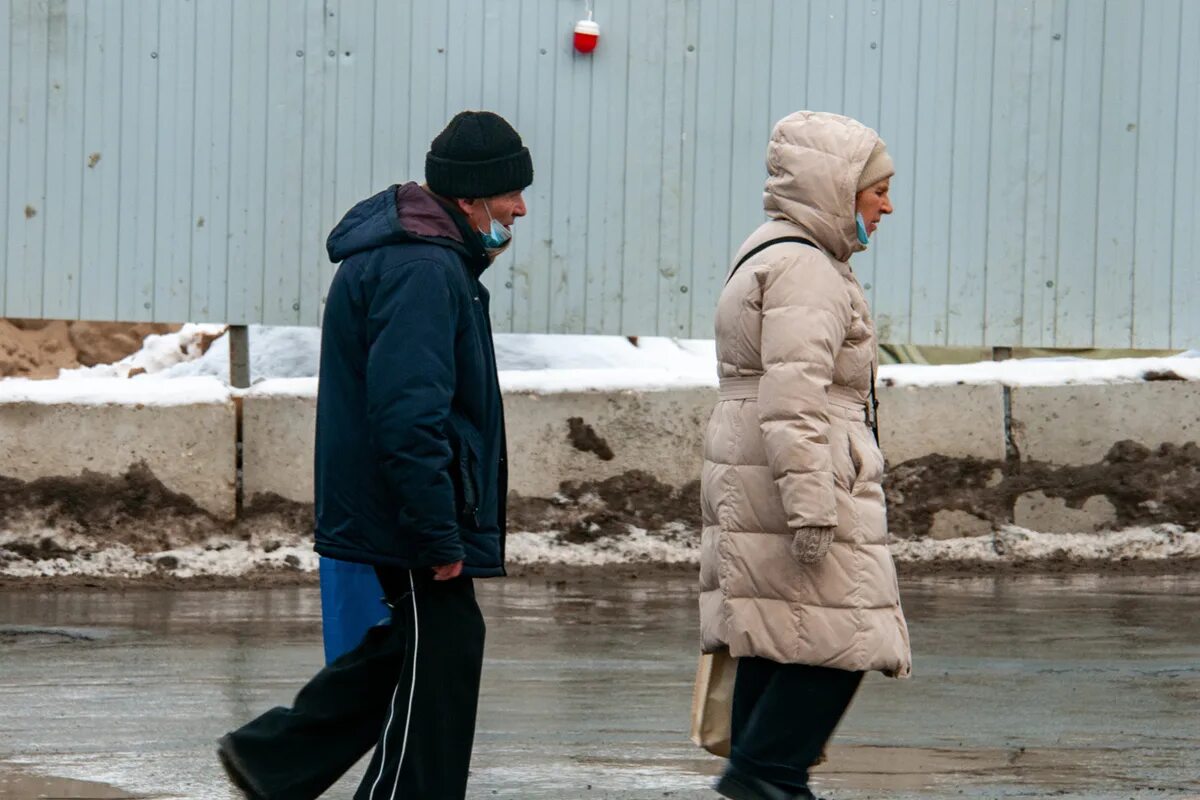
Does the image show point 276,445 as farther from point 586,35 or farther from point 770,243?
point 770,243

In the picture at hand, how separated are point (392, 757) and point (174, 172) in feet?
16.9

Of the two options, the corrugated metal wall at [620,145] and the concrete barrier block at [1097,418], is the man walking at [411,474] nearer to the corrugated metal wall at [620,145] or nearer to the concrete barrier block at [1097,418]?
the corrugated metal wall at [620,145]

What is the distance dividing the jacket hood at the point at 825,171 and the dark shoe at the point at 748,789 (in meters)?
1.22

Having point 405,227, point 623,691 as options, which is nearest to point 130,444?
point 623,691

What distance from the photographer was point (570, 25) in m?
9.03

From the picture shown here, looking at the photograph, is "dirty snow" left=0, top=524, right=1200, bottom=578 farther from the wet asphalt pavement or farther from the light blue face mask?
the light blue face mask

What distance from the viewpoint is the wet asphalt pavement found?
17.2 feet

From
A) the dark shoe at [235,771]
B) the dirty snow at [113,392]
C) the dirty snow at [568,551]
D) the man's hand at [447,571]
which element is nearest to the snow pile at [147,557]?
the dirty snow at [568,551]

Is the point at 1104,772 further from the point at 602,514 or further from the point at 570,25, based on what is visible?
the point at 570,25

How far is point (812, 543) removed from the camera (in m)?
4.44

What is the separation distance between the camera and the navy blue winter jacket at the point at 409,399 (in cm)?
417

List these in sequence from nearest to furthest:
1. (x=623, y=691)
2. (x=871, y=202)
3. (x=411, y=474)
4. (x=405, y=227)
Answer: (x=411, y=474)
(x=405, y=227)
(x=871, y=202)
(x=623, y=691)

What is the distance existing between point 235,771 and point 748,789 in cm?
115

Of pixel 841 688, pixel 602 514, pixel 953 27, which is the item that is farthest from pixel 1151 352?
pixel 841 688
